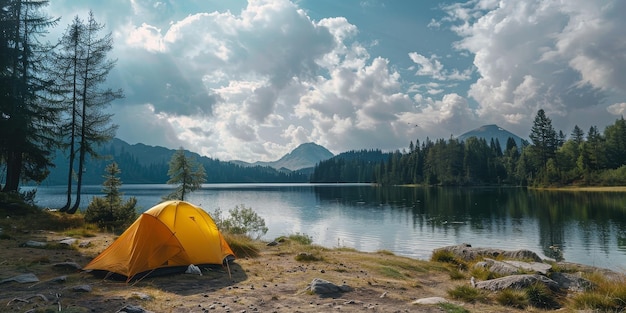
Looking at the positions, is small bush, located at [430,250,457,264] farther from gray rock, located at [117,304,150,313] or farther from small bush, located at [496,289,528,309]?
gray rock, located at [117,304,150,313]

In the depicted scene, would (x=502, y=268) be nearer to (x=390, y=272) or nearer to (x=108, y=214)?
(x=390, y=272)

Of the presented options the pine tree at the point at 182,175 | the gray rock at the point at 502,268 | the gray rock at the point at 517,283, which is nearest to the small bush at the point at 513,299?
the gray rock at the point at 517,283

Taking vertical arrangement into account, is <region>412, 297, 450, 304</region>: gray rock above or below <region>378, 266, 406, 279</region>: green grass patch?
above

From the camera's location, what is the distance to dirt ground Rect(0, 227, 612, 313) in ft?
27.3

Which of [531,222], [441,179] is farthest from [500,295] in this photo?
[441,179]

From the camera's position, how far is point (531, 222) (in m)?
43.0

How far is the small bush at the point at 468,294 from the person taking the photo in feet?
30.8

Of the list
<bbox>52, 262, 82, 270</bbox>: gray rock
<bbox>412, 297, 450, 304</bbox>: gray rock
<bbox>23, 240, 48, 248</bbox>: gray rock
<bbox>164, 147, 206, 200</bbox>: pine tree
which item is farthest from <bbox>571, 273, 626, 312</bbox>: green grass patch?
<bbox>164, 147, 206, 200</bbox>: pine tree

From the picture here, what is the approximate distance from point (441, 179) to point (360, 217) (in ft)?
342

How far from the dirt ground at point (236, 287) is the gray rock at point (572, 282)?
8.75ft

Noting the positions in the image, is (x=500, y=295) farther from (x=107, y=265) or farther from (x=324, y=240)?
(x=324, y=240)

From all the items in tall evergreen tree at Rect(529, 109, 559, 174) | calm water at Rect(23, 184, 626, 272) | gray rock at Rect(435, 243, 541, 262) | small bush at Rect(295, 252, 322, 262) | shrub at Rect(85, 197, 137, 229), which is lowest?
calm water at Rect(23, 184, 626, 272)

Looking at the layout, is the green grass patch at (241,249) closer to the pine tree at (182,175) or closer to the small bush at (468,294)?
the small bush at (468,294)

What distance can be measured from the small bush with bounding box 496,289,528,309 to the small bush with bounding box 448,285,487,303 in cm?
40
